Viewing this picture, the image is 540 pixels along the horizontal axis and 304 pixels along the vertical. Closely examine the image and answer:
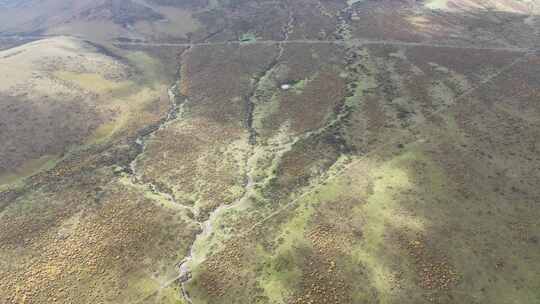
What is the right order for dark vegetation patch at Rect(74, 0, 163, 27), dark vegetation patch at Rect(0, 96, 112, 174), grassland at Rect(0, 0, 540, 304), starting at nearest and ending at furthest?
grassland at Rect(0, 0, 540, 304), dark vegetation patch at Rect(0, 96, 112, 174), dark vegetation patch at Rect(74, 0, 163, 27)

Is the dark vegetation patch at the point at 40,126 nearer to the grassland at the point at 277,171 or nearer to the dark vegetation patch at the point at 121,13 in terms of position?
the grassland at the point at 277,171

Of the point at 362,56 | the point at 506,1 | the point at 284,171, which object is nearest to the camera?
the point at 284,171

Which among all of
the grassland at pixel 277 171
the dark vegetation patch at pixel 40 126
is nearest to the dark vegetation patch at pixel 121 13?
the grassland at pixel 277 171

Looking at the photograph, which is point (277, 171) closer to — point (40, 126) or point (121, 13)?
point (40, 126)

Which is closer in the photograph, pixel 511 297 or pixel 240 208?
pixel 511 297

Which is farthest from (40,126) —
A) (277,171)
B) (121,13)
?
(121,13)

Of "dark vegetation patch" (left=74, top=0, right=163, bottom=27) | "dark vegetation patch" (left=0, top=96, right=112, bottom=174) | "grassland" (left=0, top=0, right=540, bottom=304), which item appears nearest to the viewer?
"grassland" (left=0, top=0, right=540, bottom=304)

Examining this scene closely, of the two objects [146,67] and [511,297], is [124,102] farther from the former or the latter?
[511,297]

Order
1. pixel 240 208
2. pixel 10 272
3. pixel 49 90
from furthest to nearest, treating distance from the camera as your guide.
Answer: pixel 49 90, pixel 240 208, pixel 10 272

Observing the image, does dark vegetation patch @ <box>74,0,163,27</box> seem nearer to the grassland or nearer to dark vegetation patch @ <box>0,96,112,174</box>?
the grassland

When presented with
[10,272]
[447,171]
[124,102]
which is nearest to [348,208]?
[447,171]

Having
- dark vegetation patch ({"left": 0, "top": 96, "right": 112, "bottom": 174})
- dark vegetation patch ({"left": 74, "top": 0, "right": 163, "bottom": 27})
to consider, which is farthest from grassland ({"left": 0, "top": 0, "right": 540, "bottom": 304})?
dark vegetation patch ({"left": 74, "top": 0, "right": 163, "bottom": 27})
